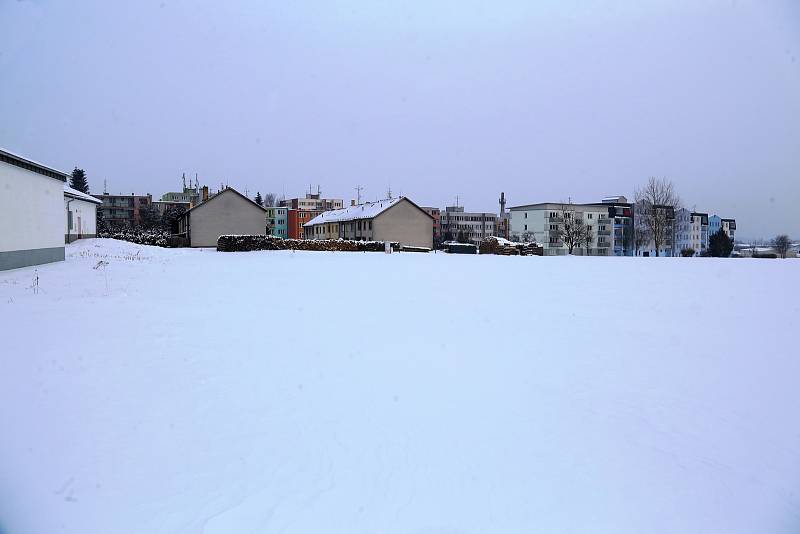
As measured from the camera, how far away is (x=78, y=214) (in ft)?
127

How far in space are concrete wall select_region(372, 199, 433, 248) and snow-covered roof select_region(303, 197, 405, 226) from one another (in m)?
0.94

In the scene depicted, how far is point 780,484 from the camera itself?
4.30 metres

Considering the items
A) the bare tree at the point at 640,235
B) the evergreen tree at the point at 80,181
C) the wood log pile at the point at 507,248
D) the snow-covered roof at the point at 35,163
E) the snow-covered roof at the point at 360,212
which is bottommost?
the wood log pile at the point at 507,248

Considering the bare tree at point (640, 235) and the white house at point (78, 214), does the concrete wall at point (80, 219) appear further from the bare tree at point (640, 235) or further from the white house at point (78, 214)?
the bare tree at point (640, 235)

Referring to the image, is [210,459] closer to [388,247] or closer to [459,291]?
[459,291]

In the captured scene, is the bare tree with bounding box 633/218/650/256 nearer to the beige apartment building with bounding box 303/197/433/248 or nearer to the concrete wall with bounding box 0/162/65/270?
the beige apartment building with bounding box 303/197/433/248

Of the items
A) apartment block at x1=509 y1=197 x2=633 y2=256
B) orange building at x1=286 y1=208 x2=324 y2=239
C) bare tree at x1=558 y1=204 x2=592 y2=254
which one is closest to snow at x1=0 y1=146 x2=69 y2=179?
bare tree at x1=558 y1=204 x2=592 y2=254

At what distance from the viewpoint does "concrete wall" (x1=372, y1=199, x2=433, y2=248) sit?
63812mm

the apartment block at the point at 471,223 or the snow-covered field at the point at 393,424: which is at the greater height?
the apartment block at the point at 471,223

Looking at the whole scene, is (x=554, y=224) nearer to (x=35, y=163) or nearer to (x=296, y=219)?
(x=296, y=219)

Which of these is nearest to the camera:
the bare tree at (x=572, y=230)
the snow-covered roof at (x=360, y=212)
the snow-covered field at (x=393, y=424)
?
the snow-covered field at (x=393, y=424)

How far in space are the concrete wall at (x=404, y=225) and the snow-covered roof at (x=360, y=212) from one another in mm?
940

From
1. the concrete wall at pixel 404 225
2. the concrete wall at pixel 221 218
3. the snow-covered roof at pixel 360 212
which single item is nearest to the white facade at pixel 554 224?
the concrete wall at pixel 404 225

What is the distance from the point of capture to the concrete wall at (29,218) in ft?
59.6
